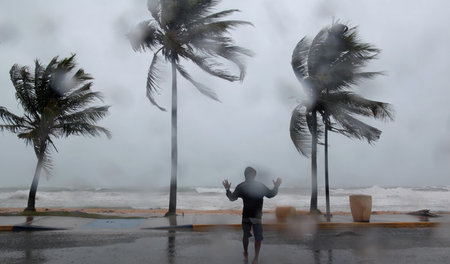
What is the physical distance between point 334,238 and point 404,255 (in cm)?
215

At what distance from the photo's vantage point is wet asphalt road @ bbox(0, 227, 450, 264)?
6.90m

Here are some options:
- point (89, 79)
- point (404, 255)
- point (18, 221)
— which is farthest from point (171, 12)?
point (404, 255)

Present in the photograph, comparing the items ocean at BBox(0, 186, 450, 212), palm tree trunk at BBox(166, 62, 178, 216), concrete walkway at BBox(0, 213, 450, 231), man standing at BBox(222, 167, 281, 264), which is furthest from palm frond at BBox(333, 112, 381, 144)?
man standing at BBox(222, 167, 281, 264)

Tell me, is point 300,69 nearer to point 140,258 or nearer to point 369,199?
point 369,199

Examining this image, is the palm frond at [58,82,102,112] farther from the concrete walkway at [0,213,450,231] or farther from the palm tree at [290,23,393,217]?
the palm tree at [290,23,393,217]

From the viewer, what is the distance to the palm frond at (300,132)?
1412 centimetres

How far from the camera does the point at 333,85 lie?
13562mm

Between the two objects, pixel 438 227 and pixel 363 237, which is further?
pixel 438 227

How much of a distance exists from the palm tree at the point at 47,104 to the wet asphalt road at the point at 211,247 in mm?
5415

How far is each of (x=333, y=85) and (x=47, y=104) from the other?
9684 mm

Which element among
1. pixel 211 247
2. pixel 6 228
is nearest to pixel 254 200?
pixel 211 247

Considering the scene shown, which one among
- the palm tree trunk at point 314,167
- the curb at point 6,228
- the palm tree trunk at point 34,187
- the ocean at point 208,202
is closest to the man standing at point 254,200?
the curb at point 6,228

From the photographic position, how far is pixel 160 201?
87.5 feet

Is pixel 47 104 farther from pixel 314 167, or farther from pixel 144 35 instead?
pixel 314 167
